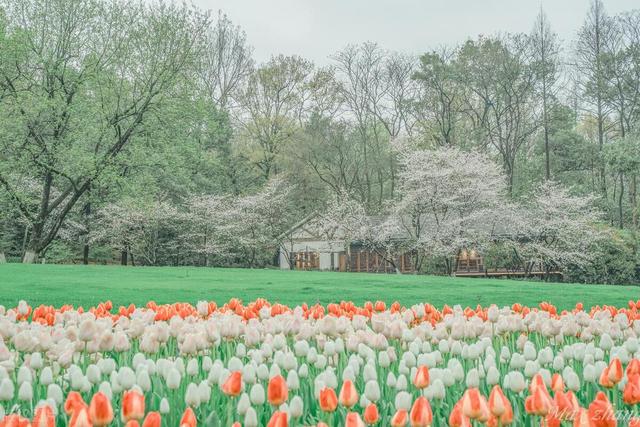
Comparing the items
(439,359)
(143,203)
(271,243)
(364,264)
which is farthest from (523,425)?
(364,264)

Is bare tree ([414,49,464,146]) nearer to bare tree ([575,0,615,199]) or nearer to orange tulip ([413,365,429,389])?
bare tree ([575,0,615,199])

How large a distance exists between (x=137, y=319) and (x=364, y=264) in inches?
1517

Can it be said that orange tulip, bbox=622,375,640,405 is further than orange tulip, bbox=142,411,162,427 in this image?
Yes

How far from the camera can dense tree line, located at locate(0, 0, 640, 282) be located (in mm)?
25688

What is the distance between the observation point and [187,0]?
26625mm

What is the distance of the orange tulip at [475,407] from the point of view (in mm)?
2121

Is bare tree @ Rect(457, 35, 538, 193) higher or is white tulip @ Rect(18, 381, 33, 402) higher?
bare tree @ Rect(457, 35, 538, 193)

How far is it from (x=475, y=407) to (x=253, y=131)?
40.9 m

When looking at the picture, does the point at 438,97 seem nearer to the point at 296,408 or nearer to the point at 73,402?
the point at 296,408

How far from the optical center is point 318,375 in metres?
3.25

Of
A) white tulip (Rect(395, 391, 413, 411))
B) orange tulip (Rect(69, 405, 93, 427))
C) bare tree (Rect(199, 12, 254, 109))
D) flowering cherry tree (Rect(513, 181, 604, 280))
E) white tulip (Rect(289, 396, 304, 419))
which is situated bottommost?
white tulip (Rect(289, 396, 304, 419))

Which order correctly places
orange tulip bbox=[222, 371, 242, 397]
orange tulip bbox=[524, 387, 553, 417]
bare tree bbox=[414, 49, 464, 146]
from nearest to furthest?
orange tulip bbox=[524, 387, 553, 417] → orange tulip bbox=[222, 371, 242, 397] → bare tree bbox=[414, 49, 464, 146]

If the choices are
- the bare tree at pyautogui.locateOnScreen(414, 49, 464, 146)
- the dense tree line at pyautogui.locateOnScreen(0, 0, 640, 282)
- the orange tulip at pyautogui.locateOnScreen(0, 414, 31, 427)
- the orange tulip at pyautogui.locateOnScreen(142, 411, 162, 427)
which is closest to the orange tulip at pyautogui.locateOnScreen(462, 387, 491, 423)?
the orange tulip at pyautogui.locateOnScreen(142, 411, 162, 427)

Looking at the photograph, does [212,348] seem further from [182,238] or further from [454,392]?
[182,238]
